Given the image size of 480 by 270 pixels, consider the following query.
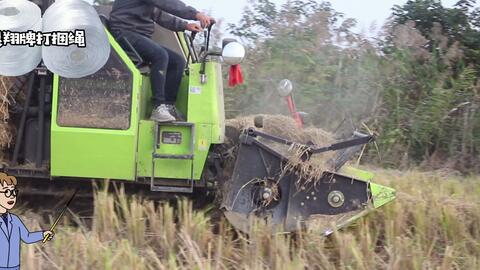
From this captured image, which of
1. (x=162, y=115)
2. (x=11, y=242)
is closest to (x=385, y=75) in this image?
(x=162, y=115)

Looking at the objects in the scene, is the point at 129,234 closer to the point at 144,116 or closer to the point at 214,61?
the point at 144,116

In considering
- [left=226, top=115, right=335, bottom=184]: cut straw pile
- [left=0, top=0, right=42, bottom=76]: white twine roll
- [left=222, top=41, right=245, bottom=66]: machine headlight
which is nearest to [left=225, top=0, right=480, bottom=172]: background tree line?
[left=226, top=115, right=335, bottom=184]: cut straw pile

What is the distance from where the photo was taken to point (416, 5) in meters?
10.2

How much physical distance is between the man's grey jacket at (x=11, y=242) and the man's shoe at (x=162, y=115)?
147cm

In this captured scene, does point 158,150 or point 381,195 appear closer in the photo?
point 158,150

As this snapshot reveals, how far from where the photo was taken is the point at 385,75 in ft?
29.9

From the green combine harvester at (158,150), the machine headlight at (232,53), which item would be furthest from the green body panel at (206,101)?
the machine headlight at (232,53)

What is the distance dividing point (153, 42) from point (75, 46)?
2.55 ft

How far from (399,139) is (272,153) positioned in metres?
4.17

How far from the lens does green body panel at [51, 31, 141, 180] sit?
4.59 m

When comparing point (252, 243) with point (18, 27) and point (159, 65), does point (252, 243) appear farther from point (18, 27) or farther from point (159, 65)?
point (18, 27)

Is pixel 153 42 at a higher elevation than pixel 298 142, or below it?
higher

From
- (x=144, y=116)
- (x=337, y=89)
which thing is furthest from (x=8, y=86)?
(x=337, y=89)

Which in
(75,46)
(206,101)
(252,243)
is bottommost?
(252,243)
